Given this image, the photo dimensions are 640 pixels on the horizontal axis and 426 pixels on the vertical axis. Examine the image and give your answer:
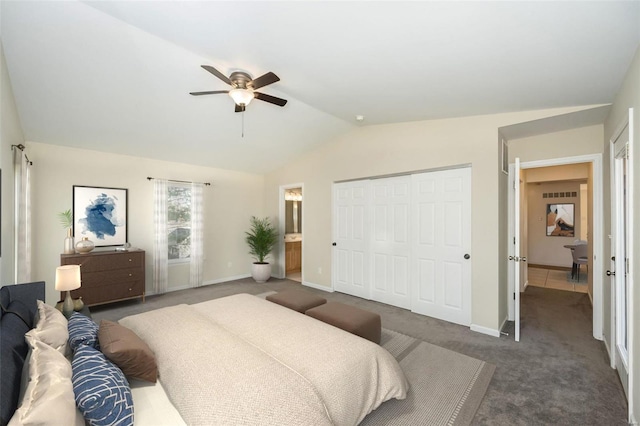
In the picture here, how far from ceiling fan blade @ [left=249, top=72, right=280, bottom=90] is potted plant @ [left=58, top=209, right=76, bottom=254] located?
11.7 ft

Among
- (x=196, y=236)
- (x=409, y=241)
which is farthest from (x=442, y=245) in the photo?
(x=196, y=236)

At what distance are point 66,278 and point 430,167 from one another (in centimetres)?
424

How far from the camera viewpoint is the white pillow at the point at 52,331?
1.47m

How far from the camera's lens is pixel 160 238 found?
4.93 m

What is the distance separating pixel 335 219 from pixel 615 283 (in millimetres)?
3618

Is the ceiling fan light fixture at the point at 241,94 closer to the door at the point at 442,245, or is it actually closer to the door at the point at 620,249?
the door at the point at 442,245

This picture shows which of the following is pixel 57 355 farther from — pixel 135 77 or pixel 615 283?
pixel 615 283

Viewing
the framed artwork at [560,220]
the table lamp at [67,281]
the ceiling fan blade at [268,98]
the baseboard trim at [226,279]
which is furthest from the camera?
the framed artwork at [560,220]

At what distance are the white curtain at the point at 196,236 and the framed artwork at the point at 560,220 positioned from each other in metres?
8.52

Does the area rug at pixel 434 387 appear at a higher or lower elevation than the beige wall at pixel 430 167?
lower

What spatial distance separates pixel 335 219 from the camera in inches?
204

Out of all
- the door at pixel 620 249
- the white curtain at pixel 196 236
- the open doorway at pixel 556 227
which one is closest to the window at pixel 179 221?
the white curtain at pixel 196 236

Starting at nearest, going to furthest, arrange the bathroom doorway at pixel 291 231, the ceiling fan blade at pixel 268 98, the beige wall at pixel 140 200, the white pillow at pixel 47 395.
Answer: the white pillow at pixel 47 395
the ceiling fan blade at pixel 268 98
the beige wall at pixel 140 200
the bathroom doorway at pixel 291 231

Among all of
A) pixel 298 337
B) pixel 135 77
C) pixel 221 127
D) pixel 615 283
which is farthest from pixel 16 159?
pixel 615 283
